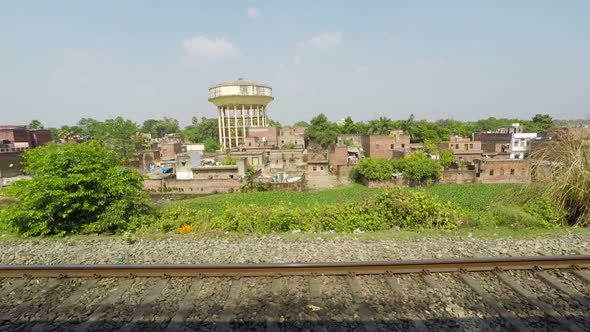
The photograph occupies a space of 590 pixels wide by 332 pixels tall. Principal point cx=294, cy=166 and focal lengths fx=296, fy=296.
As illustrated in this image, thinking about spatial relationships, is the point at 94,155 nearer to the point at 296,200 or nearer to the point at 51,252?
the point at 51,252

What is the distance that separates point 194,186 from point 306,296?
86.8 ft

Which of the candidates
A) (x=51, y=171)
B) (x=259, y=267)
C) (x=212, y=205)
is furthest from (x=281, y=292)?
(x=212, y=205)

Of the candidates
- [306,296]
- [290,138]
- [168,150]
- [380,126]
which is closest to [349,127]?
[380,126]

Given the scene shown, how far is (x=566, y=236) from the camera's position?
6.62m

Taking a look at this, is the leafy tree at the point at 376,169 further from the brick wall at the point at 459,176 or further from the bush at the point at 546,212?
the bush at the point at 546,212

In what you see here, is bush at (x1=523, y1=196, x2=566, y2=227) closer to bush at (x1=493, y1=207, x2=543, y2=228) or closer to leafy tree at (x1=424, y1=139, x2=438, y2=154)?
bush at (x1=493, y1=207, x2=543, y2=228)

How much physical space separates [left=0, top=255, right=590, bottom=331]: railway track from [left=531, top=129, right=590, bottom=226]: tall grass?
14.2 ft

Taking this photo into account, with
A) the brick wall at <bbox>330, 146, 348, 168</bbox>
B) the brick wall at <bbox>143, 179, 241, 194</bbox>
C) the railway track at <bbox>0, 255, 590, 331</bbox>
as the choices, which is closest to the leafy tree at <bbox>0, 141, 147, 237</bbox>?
the railway track at <bbox>0, 255, 590, 331</bbox>

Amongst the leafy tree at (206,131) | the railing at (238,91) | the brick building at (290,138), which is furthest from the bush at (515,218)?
the leafy tree at (206,131)

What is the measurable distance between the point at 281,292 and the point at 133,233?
528cm

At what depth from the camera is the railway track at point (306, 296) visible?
3588 millimetres

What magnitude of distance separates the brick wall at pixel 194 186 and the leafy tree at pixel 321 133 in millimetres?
29925

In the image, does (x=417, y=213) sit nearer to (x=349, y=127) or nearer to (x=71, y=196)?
(x=71, y=196)

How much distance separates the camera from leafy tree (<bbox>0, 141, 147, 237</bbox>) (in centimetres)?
798
